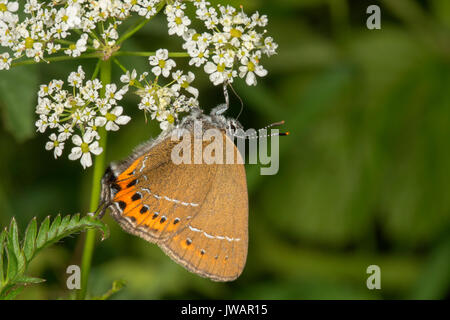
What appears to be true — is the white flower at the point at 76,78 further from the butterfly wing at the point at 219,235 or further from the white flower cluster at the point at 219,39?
the butterfly wing at the point at 219,235

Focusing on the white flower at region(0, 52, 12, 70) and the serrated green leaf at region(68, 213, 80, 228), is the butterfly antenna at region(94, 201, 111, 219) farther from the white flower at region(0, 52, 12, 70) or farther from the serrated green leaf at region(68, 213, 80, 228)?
the white flower at region(0, 52, 12, 70)

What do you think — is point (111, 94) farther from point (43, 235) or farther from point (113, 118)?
point (43, 235)

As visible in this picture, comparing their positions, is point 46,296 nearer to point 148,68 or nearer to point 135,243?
point 135,243

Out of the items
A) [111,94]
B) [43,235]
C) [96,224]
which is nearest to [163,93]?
[111,94]

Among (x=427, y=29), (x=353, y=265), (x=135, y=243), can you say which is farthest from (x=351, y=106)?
(x=135, y=243)

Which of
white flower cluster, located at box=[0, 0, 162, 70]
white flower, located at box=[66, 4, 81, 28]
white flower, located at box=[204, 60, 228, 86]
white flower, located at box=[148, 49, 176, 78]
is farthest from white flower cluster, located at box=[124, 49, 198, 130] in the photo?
white flower, located at box=[66, 4, 81, 28]

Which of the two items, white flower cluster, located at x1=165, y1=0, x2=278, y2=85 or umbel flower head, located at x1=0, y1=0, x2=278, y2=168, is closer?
umbel flower head, located at x1=0, y1=0, x2=278, y2=168

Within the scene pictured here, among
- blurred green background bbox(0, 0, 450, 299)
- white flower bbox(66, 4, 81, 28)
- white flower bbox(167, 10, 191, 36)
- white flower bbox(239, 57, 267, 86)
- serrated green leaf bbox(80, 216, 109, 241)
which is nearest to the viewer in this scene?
serrated green leaf bbox(80, 216, 109, 241)
